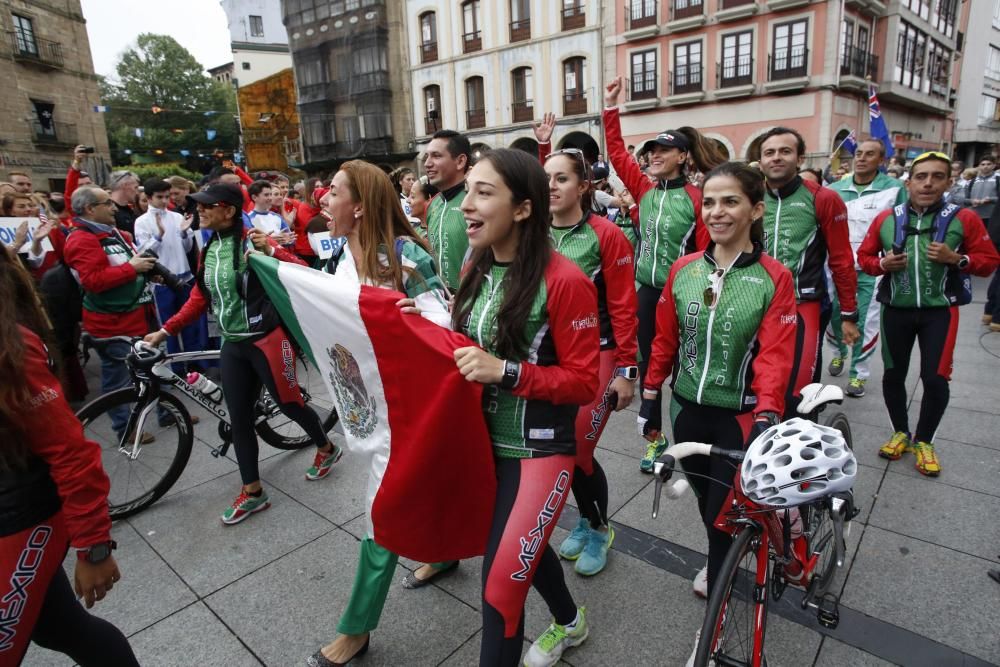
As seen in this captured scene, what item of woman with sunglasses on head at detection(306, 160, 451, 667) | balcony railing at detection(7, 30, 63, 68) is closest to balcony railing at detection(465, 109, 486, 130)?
balcony railing at detection(7, 30, 63, 68)

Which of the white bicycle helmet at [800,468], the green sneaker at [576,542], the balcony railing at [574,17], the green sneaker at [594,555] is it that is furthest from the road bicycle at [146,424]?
the balcony railing at [574,17]

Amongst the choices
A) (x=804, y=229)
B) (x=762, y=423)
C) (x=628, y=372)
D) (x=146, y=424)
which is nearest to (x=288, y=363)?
(x=146, y=424)

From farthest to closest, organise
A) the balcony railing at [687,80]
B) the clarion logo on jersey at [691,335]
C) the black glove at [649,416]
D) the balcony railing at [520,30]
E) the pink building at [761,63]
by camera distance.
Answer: the balcony railing at [520,30] < the balcony railing at [687,80] < the pink building at [761,63] < the black glove at [649,416] < the clarion logo on jersey at [691,335]

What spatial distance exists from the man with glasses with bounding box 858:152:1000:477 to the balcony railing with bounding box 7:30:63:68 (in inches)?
1239

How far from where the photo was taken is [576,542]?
319 cm

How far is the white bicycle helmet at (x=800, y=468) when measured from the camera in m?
1.78

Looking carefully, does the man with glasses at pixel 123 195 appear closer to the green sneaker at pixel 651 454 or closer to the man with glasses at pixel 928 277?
the green sneaker at pixel 651 454

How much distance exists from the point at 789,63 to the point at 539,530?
25.0 m

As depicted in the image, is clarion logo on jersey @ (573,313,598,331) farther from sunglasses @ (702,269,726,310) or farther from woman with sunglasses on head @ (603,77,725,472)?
woman with sunglasses on head @ (603,77,725,472)

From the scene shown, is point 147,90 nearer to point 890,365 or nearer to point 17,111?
point 17,111

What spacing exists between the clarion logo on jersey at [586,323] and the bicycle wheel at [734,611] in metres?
0.92

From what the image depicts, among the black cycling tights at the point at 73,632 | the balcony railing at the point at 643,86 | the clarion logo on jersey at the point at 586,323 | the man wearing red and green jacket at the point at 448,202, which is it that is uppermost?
A: the balcony railing at the point at 643,86

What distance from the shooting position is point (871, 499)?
12.0 feet

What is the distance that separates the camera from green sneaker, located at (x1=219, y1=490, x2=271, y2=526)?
3709 millimetres
